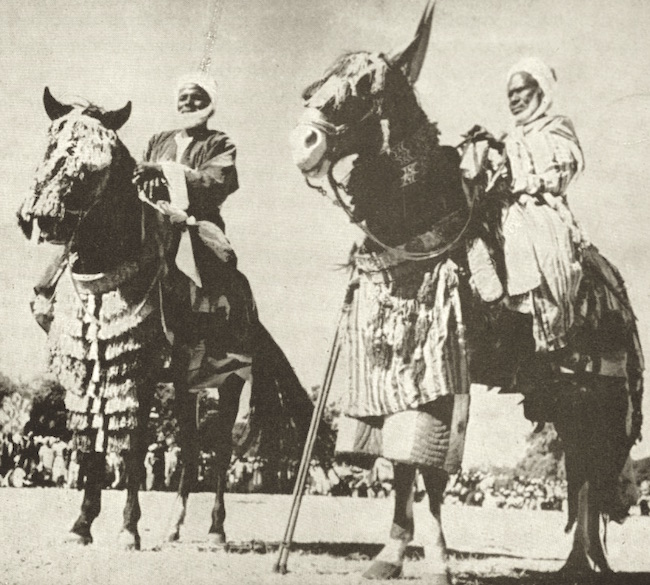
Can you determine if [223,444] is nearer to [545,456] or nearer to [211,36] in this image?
[545,456]

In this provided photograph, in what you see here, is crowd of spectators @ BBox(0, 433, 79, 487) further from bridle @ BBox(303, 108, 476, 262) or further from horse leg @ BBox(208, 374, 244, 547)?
bridle @ BBox(303, 108, 476, 262)

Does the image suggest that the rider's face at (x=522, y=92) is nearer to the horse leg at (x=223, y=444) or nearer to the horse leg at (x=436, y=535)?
the horse leg at (x=436, y=535)

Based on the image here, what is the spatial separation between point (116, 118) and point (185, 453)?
1.96 metres

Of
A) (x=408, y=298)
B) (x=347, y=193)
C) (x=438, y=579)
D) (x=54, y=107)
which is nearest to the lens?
(x=438, y=579)

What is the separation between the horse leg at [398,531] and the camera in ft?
17.1

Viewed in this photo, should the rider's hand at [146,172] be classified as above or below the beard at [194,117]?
below

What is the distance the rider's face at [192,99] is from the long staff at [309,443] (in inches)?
59.5

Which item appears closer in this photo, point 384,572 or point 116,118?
point 384,572

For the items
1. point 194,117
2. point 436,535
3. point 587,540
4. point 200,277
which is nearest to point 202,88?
point 194,117

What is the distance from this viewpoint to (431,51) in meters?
5.93

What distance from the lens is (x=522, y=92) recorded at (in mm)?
5918

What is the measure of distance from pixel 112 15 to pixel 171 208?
1480 millimetres

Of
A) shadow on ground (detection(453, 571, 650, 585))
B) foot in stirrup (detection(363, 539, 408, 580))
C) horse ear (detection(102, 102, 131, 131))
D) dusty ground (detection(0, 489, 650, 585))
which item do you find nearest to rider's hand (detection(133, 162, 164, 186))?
horse ear (detection(102, 102, 131, 131))

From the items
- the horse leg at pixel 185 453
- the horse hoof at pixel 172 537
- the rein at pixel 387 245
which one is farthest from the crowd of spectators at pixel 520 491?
the horse hoof at pixel 172 537
